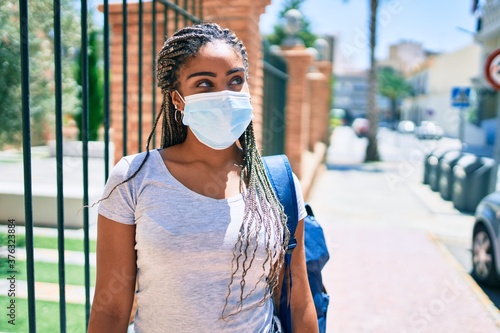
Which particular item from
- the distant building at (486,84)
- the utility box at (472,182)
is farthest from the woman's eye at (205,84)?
the distant building at (486,84)

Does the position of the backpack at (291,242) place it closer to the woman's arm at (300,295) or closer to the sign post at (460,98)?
the woman's arm at (300,295)

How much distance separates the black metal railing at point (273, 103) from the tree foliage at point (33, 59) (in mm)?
2512

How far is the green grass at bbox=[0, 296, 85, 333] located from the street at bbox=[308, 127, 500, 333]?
199cm

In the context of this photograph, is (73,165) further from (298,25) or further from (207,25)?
(207,25)

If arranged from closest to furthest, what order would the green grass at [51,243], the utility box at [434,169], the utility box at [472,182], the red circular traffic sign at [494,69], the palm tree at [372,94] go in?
1. the green grass at [51,243]
2. the red circular traffic sign at [494,69]
3. the utility box at [472,182]
4. the utility box at [434,169]
5. the palm tree at [372,94]

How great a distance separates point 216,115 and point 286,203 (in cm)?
38

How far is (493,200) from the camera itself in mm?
5090

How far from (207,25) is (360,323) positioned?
3107 millimetres

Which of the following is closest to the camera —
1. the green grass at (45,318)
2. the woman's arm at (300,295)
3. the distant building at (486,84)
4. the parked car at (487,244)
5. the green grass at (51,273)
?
the woman's arm at (300,295)

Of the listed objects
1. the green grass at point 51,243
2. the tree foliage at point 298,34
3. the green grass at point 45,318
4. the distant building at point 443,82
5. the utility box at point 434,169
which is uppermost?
the tree foliage at point 298,34

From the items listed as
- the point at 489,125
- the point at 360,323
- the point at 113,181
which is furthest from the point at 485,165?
the point at 489,125

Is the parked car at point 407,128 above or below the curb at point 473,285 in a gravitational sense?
above

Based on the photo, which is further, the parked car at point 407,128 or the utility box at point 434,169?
the parked car at point 407,128

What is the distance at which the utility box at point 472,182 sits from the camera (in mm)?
8883
